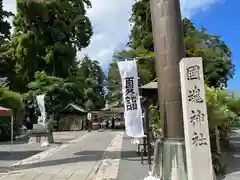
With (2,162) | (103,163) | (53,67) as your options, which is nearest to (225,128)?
(103,163)

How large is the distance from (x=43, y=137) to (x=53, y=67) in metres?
20.3

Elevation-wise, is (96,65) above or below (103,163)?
above

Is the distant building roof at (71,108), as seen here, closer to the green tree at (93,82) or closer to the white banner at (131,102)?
the green tree at (93,82)

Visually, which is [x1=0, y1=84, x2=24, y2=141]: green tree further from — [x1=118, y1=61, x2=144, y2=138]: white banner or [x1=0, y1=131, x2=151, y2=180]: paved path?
[x1=118, y1=61, x2=144, y2=138]: white banner

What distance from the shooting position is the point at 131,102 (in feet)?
34.5

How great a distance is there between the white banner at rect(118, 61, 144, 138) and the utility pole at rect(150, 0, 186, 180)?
61.6 inches

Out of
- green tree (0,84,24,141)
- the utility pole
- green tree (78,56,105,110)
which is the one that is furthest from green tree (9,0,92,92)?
the utility pole

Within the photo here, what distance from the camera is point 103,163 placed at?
13.2 metres

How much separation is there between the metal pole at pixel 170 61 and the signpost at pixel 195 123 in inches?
56.8

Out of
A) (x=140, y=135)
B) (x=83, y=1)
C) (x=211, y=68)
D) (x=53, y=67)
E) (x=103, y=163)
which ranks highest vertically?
(x=83, y=1)

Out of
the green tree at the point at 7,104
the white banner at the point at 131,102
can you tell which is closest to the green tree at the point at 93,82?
the green tree at the point at 7,104

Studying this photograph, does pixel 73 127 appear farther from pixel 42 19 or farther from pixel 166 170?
pixel 166 170

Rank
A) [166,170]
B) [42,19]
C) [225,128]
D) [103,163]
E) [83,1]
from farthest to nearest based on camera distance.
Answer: [83,1], [42,19], [225,128], [103,163], [166,170]

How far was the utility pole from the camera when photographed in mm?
8438
